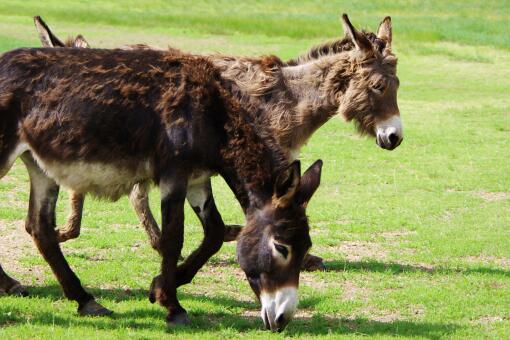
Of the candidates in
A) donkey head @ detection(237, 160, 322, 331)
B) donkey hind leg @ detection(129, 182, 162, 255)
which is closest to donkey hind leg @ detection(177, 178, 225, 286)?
donkey head @ detection(237, 160, 322, 331)

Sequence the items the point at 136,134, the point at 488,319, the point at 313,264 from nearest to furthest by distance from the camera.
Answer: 1. the point at 136,134
2. the point at 488,319
3. the point at 313,264

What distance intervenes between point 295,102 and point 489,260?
2.97 meters

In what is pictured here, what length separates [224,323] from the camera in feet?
25.9

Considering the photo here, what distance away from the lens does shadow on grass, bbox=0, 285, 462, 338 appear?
25.2 feet

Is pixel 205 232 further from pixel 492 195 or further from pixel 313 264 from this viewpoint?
pixel 492 195

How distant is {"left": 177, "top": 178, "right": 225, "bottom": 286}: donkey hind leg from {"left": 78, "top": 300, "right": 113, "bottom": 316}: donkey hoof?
710 mm

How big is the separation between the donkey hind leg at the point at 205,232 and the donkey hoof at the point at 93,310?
27.9 inches

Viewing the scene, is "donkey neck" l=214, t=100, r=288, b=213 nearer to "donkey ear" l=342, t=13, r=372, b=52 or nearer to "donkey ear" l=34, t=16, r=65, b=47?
"donkey ear" l=342, t=13, r=372, b=52

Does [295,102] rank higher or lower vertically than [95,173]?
higher

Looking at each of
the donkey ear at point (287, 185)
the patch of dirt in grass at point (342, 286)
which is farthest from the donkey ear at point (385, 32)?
the donkey ear at point (287, 185)

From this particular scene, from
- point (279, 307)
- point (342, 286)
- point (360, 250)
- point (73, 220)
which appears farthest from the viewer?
point (360, 250)

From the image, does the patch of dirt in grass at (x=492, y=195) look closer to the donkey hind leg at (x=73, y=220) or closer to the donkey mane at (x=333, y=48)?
the donkey mane at (x=333, y=48)

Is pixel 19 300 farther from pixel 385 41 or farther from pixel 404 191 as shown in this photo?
pixel 404 191

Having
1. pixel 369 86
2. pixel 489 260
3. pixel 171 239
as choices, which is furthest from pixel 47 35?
pixel 489 260
